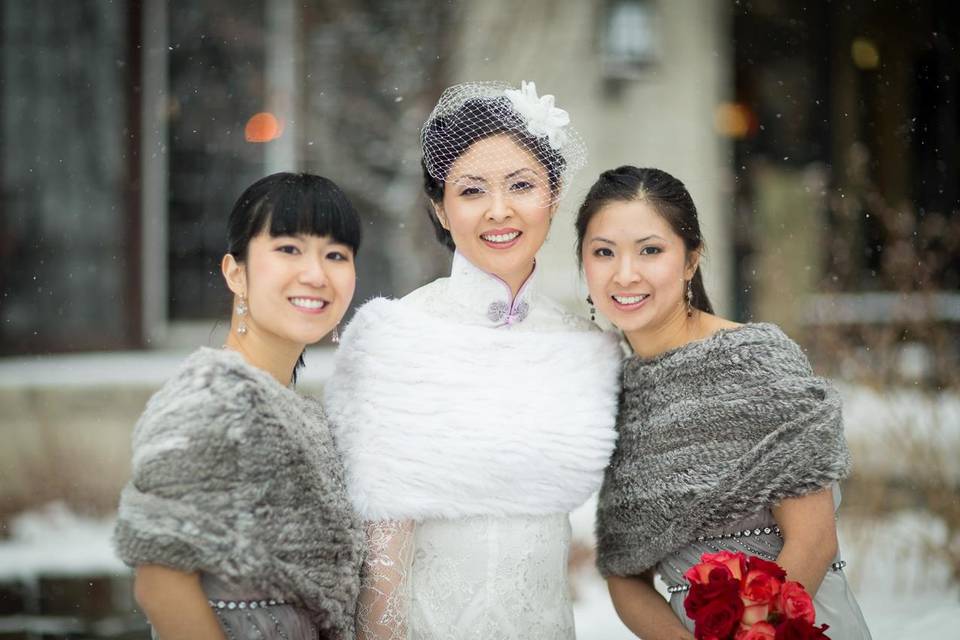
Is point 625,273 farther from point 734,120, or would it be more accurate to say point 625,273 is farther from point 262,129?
point 734,120

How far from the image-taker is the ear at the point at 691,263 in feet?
7.84

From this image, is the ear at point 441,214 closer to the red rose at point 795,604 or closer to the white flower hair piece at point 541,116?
the white flower hair piece at point 541,116

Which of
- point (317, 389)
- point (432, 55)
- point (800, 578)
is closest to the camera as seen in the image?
point (800, 578)

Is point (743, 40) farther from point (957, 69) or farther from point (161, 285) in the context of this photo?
point (161, 285)

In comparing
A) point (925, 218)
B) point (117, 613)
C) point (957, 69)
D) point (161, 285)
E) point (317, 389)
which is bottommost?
point (117, 613)

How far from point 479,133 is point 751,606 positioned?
1.18 metres

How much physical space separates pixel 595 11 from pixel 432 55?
87 cm

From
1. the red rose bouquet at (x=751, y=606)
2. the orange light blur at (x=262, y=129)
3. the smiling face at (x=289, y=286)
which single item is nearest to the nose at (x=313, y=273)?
the smiling face at (x=289, y=286)

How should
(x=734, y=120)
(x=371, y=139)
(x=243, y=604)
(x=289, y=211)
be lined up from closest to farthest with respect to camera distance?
(x=243, y=604)
(x=289, y=211)
(x=371, y=139)
(x=734, y=120)

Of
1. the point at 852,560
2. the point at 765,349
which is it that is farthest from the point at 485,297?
the point at 852,560

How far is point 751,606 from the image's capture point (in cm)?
174

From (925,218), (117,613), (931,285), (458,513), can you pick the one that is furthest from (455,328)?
(925,218)

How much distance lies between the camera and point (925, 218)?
475cm

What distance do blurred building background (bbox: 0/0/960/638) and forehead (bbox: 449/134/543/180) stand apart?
2583mm
